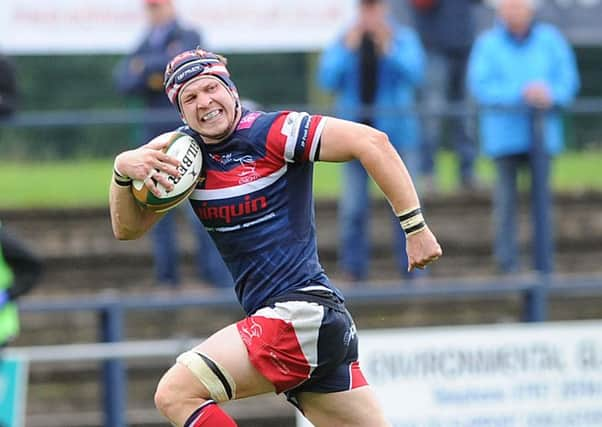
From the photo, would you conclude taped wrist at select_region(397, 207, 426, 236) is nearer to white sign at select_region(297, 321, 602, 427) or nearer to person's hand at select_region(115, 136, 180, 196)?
person's hand at select_region(115, 136, 180, 196)

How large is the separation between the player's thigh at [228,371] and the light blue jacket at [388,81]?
14.8ft

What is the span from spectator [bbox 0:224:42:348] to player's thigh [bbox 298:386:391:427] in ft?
7.57

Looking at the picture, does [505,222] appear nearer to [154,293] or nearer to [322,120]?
[154,293]

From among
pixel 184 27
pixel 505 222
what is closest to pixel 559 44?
pixel 505 222

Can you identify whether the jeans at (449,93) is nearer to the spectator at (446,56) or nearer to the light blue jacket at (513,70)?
the spectator at (446,56)

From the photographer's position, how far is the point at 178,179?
6.02 m

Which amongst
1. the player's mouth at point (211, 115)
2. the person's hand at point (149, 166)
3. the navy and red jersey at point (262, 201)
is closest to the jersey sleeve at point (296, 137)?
the navy and red jersey at point (262, 201)

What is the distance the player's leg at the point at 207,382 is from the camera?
6.03 m

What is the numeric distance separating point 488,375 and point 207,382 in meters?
3.89

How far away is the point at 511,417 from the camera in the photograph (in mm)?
9602

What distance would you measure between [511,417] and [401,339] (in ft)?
2.91

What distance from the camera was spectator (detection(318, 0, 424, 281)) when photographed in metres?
10.6

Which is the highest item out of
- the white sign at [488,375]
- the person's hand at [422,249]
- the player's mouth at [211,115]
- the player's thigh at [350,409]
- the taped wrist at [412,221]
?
the player's mouth at [211,115]

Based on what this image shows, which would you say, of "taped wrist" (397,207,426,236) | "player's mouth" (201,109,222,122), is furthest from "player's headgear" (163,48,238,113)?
"taped wrist" (397,207,426,236)
